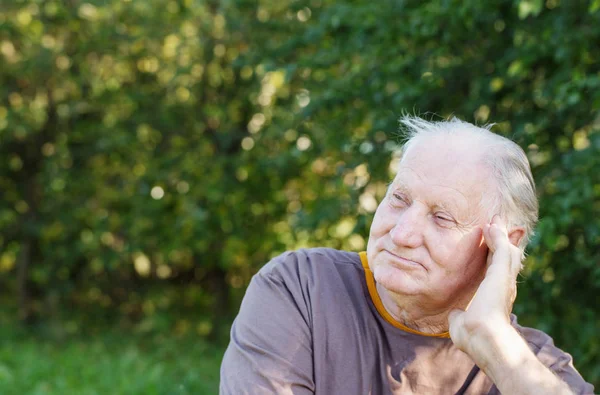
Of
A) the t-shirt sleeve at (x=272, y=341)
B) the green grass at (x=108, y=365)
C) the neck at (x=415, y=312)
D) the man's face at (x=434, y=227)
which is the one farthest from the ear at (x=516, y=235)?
the green grass at (x=108, y=365)

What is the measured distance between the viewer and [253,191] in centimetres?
669

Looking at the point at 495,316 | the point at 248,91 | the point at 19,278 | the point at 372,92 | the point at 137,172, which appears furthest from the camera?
the point at 19,278

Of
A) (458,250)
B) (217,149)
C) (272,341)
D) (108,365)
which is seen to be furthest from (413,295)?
(217,149)

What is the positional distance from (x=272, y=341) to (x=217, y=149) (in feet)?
16.7

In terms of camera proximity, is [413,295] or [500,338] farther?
[413,295]

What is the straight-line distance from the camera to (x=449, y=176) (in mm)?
2020

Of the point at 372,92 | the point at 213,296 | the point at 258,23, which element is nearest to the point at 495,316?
the point at 372,92

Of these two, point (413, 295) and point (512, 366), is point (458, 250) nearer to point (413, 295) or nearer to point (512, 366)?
point (413, 295)

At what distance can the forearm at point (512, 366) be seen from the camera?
180cm

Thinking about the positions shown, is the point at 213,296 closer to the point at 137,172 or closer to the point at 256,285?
the point at 137,172

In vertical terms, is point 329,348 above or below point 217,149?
above

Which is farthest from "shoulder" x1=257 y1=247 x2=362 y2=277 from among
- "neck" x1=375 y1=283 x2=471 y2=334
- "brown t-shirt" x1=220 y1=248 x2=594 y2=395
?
"neck" x1=375 y1=283 x2=471 y2=334

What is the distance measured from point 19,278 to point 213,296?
6.65 feet

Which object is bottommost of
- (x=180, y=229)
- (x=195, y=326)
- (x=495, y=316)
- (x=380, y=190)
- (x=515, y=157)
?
(x=195, y=326)
